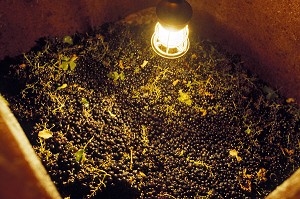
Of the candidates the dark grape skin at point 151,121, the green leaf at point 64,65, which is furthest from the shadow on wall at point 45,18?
the green leaf at point 64,65

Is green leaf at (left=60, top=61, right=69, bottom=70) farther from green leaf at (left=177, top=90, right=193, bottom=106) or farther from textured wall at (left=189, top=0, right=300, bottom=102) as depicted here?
textured wall at (left=189, top=0, right=300, bottom=102)

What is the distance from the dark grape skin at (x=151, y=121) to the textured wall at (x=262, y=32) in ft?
0.65

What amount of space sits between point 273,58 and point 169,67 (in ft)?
4.11

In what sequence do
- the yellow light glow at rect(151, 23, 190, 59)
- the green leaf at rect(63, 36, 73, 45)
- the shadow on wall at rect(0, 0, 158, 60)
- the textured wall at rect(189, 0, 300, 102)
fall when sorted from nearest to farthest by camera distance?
the yellow light glow at rect(151, 23, 190, 59), the textured wall at rect(189, 0, 300, 102), the shadow on wall at rect(0, 0, 158, 60), the green leaf at rect(63, 36, 73, 45)

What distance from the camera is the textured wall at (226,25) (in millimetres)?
3090

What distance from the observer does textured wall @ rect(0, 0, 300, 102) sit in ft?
10.1

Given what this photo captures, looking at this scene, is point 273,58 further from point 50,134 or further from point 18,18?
point 18,18

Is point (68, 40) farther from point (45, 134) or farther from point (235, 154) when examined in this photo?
point (235, 154)

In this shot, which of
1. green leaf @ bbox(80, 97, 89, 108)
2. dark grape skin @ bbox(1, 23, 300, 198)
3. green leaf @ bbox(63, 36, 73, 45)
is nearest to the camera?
dark grape skin @ bbox(1, 23, 300, 198)

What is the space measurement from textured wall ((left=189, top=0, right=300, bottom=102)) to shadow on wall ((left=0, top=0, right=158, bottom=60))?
116 centimetres

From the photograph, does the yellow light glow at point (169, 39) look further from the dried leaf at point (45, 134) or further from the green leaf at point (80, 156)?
the dried leaf at point (45, 134)

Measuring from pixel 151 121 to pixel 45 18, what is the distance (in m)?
1.75

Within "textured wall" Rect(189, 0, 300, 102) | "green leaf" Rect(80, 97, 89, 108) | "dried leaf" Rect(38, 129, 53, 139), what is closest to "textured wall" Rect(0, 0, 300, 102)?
"textured wall" Rect(189, 0, 300, 102)

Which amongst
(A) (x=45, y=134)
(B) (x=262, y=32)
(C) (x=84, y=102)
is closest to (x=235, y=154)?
(B) (x=262, y=32)
